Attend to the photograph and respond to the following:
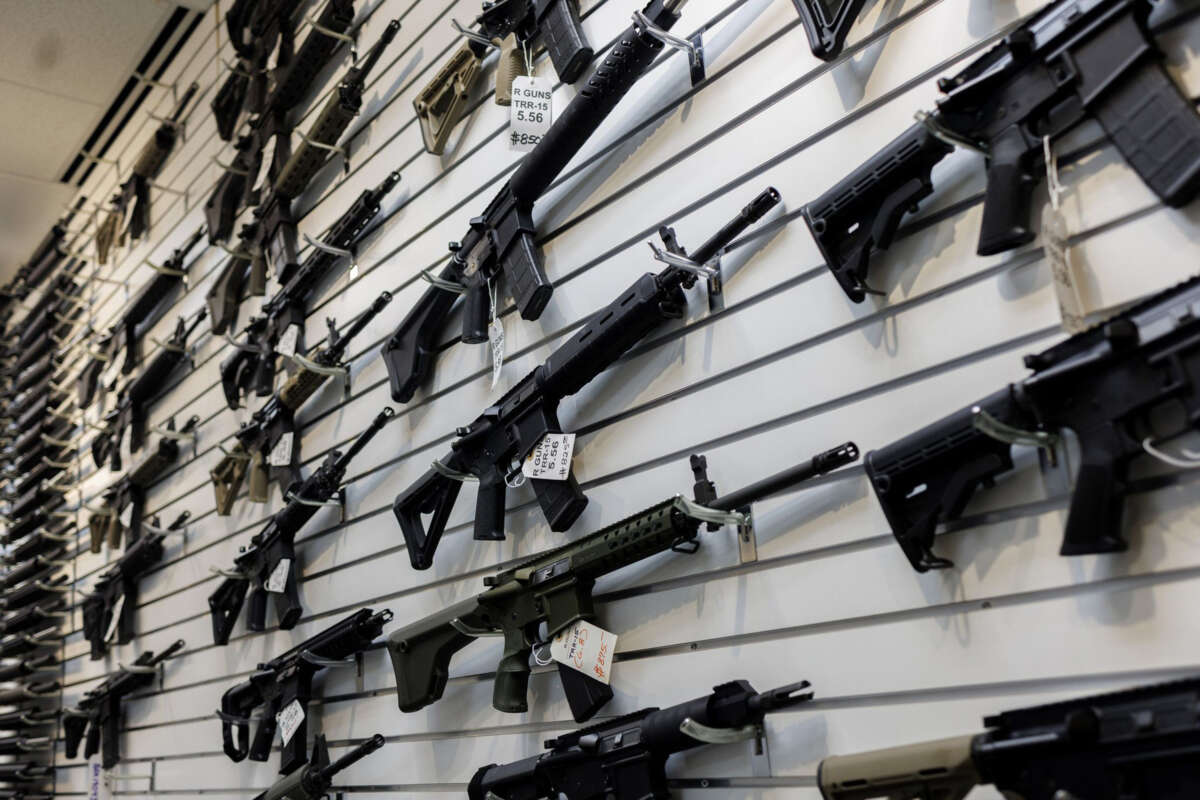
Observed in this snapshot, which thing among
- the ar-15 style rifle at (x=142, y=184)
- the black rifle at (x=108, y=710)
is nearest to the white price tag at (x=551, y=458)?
the black rifle at (x=108, y=710)

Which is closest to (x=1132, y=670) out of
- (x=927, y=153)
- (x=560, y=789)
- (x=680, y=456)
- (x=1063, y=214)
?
(x=1063, y=214)

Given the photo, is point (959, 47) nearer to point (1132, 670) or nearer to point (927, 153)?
point (927, 153)

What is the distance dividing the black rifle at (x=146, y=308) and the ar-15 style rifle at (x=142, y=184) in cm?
52

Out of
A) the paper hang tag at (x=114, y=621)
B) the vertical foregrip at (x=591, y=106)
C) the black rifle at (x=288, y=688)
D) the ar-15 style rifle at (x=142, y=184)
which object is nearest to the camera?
the vertical foregrip at (x=591, y=106)

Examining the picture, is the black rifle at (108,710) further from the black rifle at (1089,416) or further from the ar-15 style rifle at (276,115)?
the black rifle at (1089,416)

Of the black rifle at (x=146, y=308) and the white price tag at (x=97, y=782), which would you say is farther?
the black rifle at (x=146, y=308)

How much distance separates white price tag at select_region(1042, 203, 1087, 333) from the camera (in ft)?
5.47

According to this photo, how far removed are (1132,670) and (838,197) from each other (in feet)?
3.19

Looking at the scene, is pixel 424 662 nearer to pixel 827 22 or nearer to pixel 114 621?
pixel 827 22

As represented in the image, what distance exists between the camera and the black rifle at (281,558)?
3.63 metres

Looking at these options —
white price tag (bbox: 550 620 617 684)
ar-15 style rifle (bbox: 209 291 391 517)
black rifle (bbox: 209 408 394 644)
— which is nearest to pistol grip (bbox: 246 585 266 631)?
black rifle (bbox: 209 408 394 644)

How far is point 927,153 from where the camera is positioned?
1.89 meters

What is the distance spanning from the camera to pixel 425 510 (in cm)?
312

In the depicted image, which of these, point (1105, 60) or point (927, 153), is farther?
point (927, 153)
